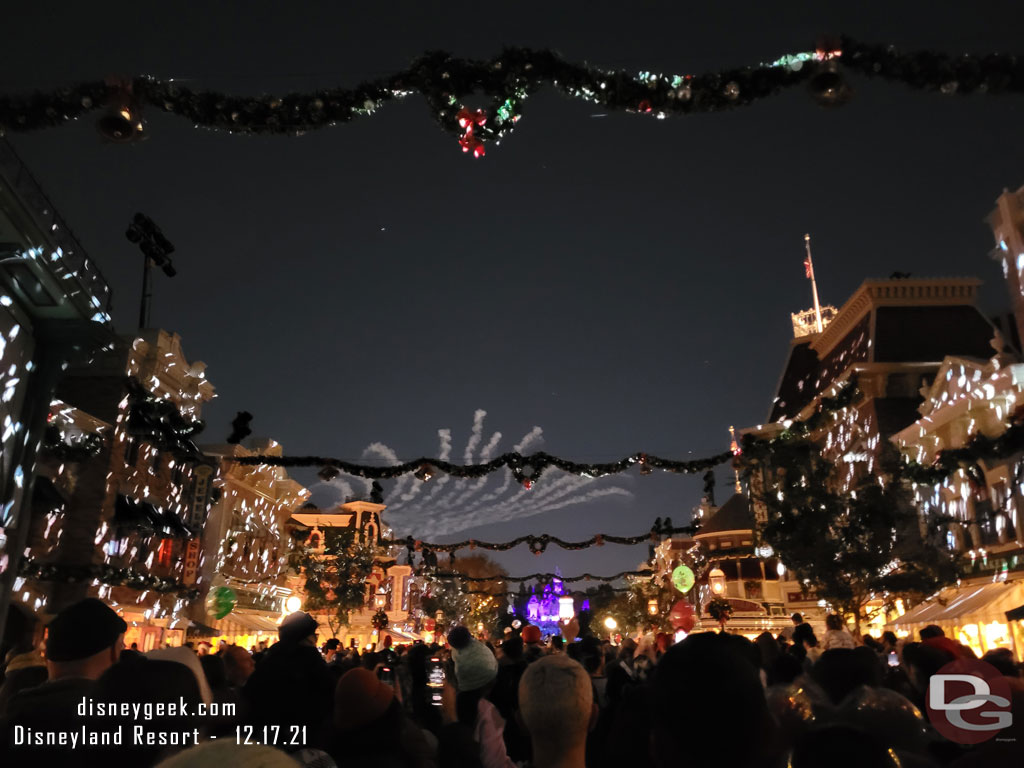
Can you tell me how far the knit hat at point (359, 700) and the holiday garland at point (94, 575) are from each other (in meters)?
19.3

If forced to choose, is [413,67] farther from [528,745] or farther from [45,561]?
[45,561]

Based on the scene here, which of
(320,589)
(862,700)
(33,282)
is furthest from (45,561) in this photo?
(862,700)

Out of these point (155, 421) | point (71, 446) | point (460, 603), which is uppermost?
point (155, 421)

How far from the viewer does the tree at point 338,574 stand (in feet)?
135

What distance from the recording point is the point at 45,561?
21.8 meters

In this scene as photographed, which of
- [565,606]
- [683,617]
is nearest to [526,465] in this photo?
[683,617]

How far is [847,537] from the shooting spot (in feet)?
78.5

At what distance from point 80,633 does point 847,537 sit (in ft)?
80.8

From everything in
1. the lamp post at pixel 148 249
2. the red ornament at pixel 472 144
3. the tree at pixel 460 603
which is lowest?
the tree at pixel 460 603

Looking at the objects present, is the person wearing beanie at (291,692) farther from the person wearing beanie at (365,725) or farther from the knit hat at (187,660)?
the knit hat at (187,660)

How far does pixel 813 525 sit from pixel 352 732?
23514mm

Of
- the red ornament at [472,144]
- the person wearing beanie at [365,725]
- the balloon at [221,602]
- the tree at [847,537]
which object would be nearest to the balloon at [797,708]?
the person wearing beanie at [365,725]

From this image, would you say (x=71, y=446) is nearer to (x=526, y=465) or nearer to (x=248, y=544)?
(x=526, y=465)

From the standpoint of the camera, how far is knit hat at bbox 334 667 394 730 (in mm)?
3857
